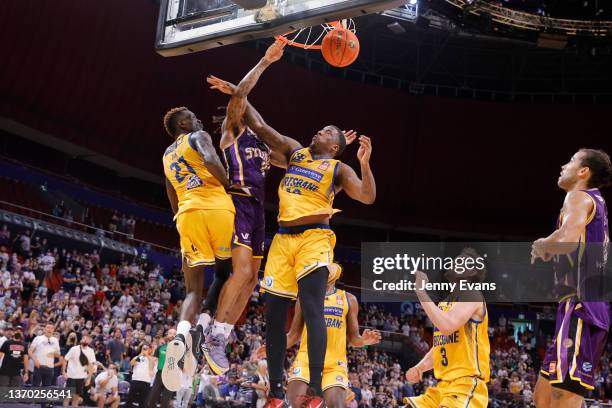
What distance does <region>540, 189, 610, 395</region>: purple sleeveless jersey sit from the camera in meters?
4.44

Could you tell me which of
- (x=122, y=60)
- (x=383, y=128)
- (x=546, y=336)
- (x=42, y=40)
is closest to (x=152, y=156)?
(x=122, y=60)

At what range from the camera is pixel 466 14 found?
21.0 meters

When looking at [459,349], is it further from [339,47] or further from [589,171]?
[339,47]

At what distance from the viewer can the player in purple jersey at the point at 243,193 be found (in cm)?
594

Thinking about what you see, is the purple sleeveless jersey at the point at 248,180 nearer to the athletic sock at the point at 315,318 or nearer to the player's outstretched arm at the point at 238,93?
the player's outstretched arm at the point at 238,93

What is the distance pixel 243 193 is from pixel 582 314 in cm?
301

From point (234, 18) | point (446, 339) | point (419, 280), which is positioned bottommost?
point (446, 339)

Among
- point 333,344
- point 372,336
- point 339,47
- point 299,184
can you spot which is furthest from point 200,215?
point 339,47

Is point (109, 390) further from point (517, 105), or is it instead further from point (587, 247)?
point (517, 105)

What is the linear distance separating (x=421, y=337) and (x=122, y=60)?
13.5m

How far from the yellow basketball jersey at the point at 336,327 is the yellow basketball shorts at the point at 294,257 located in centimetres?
170

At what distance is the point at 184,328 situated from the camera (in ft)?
17.9

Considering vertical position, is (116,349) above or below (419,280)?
below

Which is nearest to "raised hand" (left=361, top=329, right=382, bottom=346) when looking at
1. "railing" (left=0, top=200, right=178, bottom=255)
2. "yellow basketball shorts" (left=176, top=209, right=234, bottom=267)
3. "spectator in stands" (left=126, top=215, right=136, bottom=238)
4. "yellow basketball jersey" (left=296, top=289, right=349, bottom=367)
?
"yellow basketball jersey" (left=296, top=289, right=349, bottom=367)
